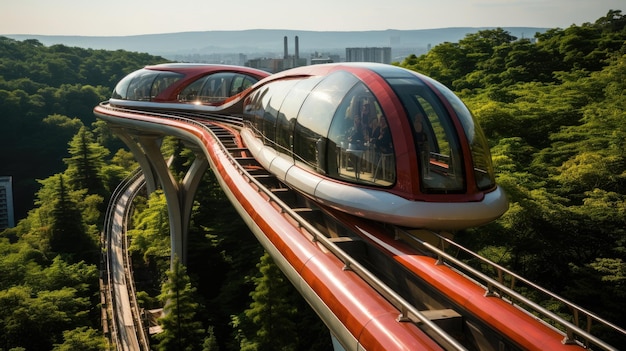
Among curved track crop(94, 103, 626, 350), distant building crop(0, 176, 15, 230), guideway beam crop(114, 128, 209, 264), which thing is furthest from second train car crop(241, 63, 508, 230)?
distant building crop(0, 176, 15, 230)

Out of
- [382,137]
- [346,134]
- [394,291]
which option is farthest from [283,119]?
[394,291]

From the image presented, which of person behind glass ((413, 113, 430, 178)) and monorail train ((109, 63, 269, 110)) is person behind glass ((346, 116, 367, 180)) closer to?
person behind glass ((413, 113, 430, 178))

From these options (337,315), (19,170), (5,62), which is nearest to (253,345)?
(337,315)

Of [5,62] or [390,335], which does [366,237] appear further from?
[5,62]

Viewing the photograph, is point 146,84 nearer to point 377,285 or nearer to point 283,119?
point 283,119

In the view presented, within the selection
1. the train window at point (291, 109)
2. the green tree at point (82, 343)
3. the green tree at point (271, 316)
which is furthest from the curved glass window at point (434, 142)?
the green tree at point (82, 343)

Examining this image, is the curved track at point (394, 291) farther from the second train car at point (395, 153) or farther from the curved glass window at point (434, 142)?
the curved glass window at point (434, 142)
